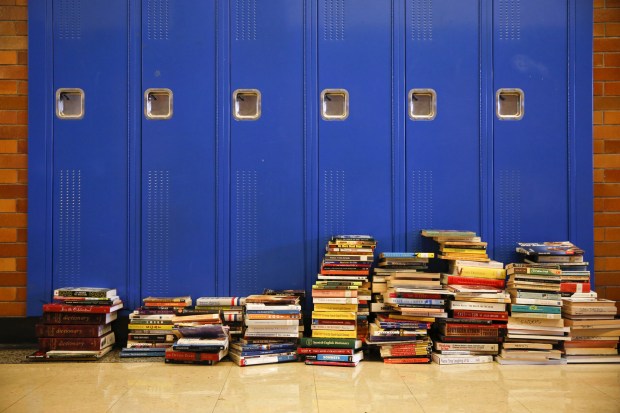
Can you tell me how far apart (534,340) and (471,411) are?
3.90ft

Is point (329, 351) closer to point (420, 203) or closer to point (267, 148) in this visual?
point (420, 203)

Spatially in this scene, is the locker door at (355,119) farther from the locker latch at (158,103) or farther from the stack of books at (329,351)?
the locker latch at (158,103)

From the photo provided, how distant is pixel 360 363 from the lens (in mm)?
3473

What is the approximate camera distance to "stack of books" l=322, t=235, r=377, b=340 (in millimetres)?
3545

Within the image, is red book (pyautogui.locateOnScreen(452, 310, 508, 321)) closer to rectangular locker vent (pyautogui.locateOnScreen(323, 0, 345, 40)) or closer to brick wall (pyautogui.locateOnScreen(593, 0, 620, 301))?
brick wall (pyautogui.locateOnScreen(593, 0, 620, 301))

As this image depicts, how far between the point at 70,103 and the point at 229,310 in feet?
6.57

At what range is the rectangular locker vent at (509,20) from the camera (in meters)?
4.06

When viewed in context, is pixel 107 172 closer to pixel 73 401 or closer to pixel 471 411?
pixel 73 401

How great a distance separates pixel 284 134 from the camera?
13.2ft

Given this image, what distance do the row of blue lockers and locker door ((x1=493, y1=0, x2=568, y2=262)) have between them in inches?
0.4

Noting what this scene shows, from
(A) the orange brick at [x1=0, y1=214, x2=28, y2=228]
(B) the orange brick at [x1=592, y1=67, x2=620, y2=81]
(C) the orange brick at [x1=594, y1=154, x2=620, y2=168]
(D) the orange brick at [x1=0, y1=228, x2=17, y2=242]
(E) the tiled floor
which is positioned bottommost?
(E) the tiled floor

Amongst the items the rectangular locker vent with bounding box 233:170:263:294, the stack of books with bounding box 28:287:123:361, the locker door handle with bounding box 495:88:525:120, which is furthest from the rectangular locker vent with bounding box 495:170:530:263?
the stack of books with bounding box 28:287:123:361

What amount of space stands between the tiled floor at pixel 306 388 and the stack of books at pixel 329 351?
0.07 m

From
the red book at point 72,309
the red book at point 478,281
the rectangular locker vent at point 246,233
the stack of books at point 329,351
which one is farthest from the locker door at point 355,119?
the red book at point 72,309
